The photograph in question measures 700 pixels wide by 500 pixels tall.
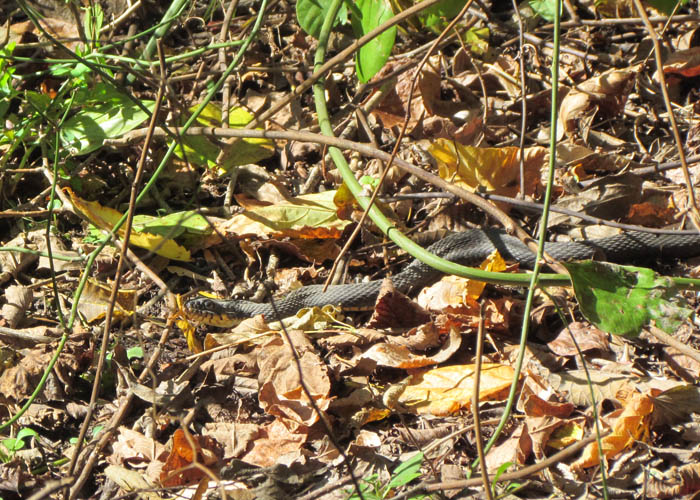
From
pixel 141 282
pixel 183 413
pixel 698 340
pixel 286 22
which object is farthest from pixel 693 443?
pixel 286 22

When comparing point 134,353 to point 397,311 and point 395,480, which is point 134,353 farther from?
point 395,480

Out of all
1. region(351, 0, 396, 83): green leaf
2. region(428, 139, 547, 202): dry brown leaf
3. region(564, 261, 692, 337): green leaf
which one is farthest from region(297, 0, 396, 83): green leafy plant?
region(564, 261, 692, 337): green leaf

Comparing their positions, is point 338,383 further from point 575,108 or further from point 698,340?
point 575,108

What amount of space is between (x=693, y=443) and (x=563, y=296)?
0.99 metres

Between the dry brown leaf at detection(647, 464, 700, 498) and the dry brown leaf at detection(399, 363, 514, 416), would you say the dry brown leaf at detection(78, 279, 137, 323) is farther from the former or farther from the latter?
the dry brown leaf at detection(647, 464, 700, 498)

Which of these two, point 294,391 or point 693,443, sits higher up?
point 294,391

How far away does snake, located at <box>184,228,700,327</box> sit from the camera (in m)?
3.55

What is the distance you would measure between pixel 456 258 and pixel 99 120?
7.87 ft

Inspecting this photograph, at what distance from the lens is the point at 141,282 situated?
399 cm

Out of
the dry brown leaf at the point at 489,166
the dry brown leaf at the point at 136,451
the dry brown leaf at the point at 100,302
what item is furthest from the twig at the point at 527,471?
the dry brown leaf at the point at 100,302

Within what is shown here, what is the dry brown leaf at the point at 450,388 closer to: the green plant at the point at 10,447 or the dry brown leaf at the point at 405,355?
the dry brown leaf at the point at 405,355

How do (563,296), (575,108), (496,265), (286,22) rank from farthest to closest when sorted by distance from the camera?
(286,22)
(575,108)
(496,265)
(563,296)

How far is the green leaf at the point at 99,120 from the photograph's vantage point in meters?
3.93

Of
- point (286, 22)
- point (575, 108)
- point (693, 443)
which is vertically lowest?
point (693, 443)
